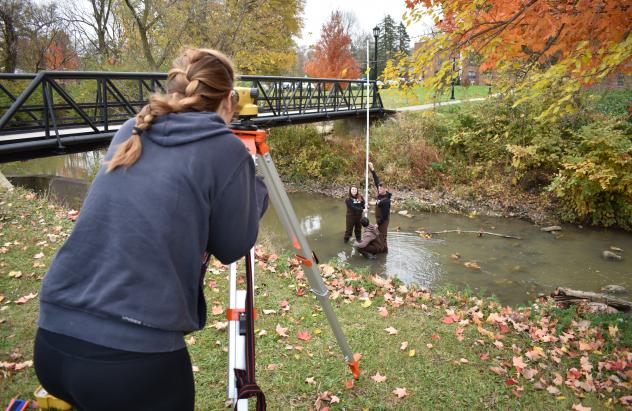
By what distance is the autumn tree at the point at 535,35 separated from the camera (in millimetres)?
3977

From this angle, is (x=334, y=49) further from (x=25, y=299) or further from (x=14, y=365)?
(x=14, y=365)

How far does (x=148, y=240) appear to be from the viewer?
1.24 metres

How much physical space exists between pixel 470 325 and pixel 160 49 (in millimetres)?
20871

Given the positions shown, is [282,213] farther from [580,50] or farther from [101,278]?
[580,50]

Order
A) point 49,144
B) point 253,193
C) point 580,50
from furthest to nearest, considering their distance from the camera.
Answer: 1. point 49,144
2. point 580,50
3. point 253,193

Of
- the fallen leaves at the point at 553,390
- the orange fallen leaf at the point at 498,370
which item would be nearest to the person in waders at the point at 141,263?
the orange fallen leaf at the point at 498,370

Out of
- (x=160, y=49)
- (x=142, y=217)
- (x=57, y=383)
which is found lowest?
(x=57, y=383)

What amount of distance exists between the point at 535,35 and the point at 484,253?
6753 mm

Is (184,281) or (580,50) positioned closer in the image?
(184,281)

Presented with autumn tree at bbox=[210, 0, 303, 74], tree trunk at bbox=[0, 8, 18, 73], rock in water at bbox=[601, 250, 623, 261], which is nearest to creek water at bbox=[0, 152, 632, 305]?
rock in water at bbox=[601, 250, 623, 261]

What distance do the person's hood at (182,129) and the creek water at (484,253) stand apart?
7367 millimetres

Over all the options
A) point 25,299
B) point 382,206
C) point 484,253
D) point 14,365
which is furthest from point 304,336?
point 484,253

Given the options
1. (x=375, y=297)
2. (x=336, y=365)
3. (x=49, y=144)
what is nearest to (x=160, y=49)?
(x=49, y=144)

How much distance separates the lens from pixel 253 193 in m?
1.52
